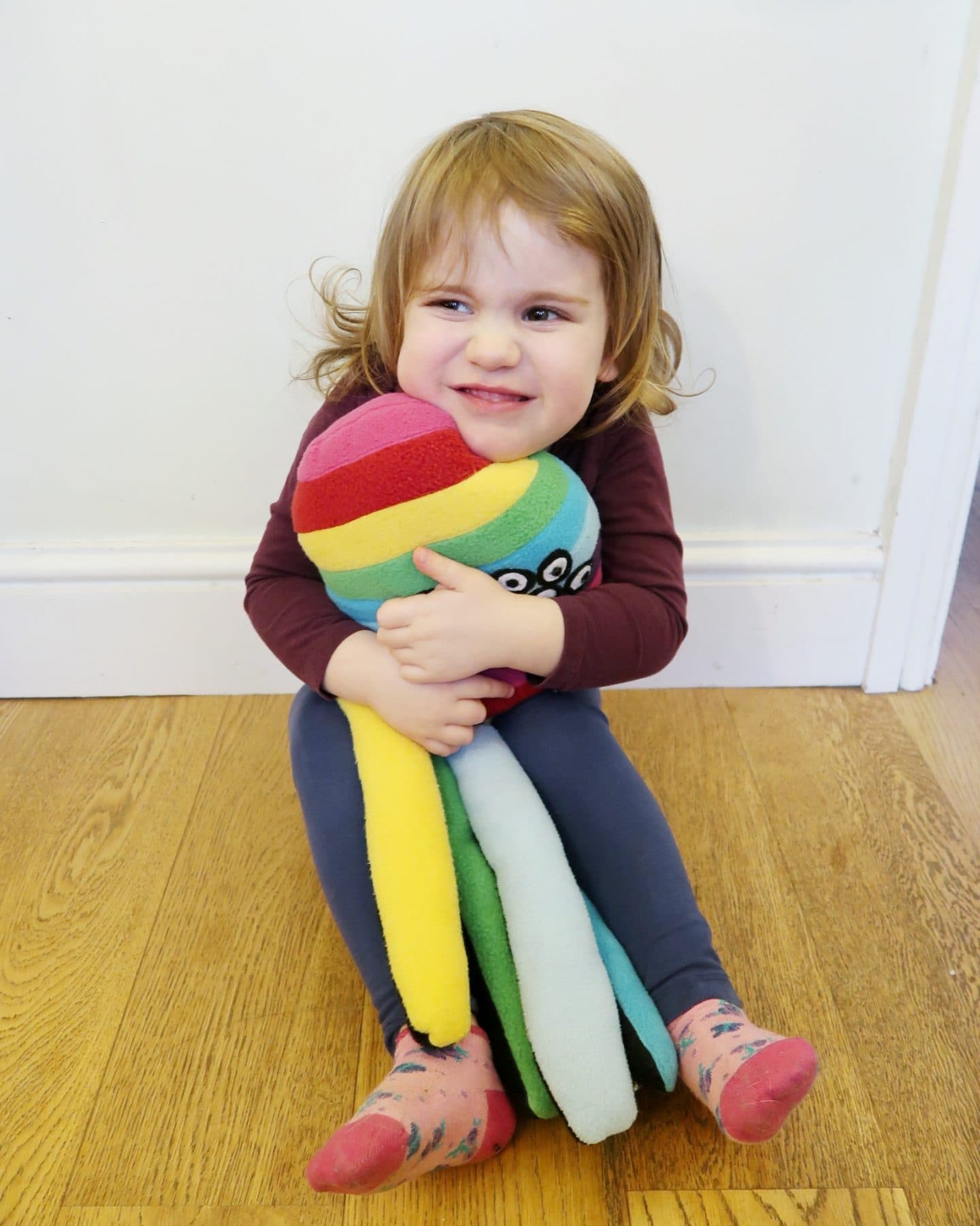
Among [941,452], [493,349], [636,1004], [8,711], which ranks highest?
[493,349]

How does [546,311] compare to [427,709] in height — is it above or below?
above

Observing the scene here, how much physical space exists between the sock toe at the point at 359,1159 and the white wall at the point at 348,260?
62cm

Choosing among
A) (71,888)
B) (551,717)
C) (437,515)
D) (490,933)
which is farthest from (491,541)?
(71,888)

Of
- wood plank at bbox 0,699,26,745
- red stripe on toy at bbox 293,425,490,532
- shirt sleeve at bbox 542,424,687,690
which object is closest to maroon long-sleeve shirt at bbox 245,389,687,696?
shirt sleeve at bbox 542,424,687,690

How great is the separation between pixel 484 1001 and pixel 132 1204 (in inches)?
9.5

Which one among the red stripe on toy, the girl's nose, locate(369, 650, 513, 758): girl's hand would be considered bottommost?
locate(369, 650, 513, 758): girl's hand

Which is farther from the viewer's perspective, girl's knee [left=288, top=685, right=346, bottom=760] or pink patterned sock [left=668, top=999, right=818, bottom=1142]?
girl's knee [left=288, top=685, right=346, bottom=760]

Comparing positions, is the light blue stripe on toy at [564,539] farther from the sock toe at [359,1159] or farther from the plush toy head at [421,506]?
the sock toe at [359,1159]

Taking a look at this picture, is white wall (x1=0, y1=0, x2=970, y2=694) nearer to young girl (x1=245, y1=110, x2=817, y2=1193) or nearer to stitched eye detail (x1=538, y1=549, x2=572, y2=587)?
young girl (x1=245, y1=110, x2=817, y2=1193)

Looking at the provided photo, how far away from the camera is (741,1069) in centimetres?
58

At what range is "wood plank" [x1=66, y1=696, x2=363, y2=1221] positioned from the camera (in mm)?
625

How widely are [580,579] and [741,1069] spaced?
0.33 metres

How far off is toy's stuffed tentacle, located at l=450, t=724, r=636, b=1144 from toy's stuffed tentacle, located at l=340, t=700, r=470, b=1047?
0.03 metres

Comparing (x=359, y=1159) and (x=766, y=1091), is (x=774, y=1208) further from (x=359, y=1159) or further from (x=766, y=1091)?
(x=359, y=1159)
